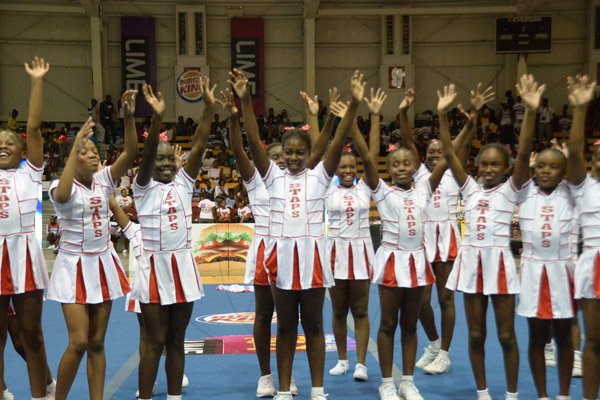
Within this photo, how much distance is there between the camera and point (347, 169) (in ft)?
20.5

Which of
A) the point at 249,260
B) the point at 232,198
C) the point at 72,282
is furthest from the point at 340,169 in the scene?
the point at 232,198

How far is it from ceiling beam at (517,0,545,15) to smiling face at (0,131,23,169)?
17.4m

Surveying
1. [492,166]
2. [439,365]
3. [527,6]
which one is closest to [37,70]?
[492,166]

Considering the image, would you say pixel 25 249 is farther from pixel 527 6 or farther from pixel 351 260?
pixel 527 6

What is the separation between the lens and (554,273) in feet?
16.0

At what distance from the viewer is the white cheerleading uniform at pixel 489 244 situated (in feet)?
16.7

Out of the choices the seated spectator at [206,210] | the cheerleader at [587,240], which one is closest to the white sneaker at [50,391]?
the cheerleader at [587,240]

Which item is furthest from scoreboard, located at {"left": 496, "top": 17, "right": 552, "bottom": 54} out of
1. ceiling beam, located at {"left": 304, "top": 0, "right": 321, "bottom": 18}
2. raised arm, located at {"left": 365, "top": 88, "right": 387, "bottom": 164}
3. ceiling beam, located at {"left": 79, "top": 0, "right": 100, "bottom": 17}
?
raised arm, located at {"left": 365, "top": 88, "right": 387, "bottom": 164}

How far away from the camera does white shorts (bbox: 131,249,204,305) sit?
15.7ft

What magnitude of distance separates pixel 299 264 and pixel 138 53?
1771 centimetres

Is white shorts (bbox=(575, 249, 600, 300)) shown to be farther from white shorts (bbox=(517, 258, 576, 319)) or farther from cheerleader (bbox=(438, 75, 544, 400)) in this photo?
cheerleader (bbox=(438, 75, 544, 400))

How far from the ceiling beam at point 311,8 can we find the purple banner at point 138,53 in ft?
14.9

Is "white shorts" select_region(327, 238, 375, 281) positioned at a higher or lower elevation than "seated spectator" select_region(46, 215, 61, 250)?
higher

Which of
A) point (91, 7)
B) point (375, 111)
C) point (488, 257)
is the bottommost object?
point (488, 257)
